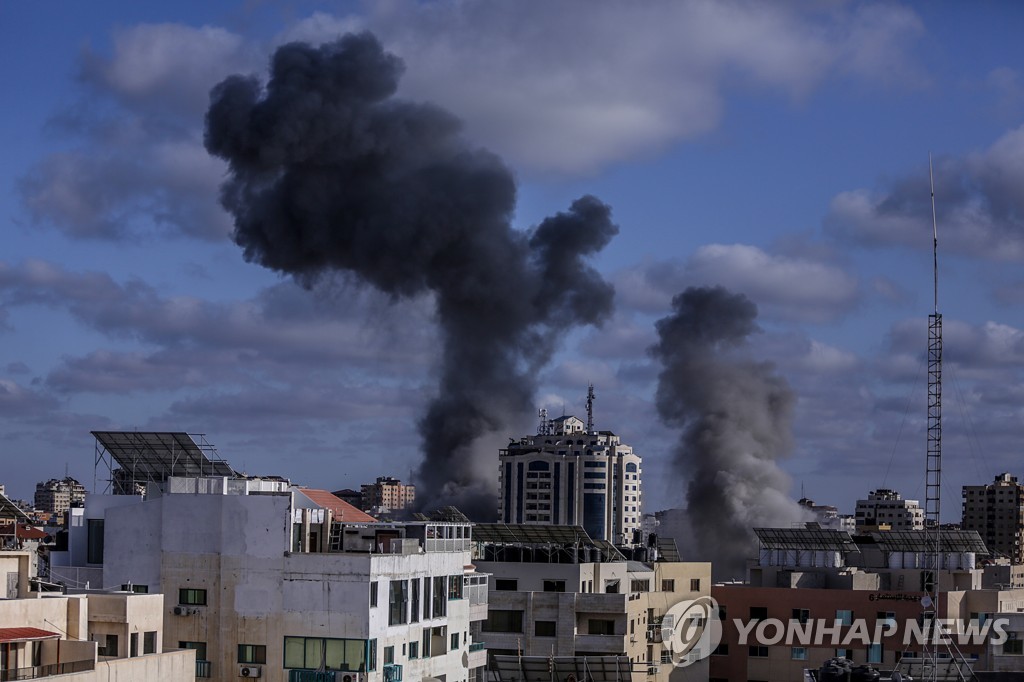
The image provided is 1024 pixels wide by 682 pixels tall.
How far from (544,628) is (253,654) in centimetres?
1408

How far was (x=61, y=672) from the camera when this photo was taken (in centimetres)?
1714

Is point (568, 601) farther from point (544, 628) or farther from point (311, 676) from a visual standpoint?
point (311, 676)

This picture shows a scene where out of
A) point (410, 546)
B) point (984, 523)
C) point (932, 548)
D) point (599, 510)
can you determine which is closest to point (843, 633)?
point (932, 548)

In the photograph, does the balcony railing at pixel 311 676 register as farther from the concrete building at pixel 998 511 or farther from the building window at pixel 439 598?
the concrete building at pixel 998 511

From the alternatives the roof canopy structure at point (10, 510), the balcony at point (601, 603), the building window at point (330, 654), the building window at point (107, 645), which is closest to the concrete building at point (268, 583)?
the building window at point (330, 654)

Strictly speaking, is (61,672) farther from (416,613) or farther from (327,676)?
(416,613)

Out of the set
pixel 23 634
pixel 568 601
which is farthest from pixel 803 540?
pixel 23 634

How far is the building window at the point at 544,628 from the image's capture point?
36.5 m

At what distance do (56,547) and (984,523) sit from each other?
144 metres

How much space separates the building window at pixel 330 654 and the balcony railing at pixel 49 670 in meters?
6.22

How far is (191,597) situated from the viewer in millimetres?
24031

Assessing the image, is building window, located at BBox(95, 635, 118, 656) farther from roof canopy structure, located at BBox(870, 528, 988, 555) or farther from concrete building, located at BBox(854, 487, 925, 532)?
concrete building, located at BBox(854, 487, 925, 532)

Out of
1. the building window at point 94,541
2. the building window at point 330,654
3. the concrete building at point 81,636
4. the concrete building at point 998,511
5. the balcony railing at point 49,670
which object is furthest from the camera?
the concrete building at point 998,511

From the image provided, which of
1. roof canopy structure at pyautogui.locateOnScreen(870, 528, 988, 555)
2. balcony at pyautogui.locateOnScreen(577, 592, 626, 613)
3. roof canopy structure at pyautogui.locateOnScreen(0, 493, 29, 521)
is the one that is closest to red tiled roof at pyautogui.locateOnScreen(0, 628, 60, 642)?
roof canopy structure at pyautogui.locateOnScreen(0, 493, 29, 521)
